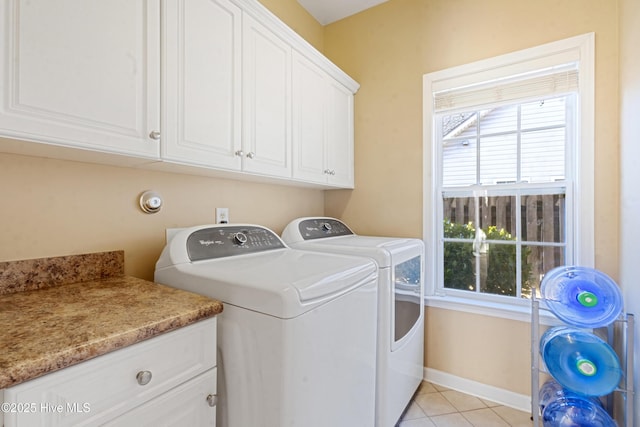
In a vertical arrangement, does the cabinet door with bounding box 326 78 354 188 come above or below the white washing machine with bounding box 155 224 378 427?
above

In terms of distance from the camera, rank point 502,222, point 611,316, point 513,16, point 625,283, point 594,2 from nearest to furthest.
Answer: point 611,316, point 625,283, point 594,2, point 513,16, point 502,222

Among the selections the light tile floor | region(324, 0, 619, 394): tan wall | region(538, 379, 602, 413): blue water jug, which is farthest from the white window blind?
the light tile floor

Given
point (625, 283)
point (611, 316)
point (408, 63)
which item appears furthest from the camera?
point (408, 63)

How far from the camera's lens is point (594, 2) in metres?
1.62

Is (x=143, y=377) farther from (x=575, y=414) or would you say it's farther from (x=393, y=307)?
(x=575, y=414)

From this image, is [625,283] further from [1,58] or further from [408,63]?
[1,58]

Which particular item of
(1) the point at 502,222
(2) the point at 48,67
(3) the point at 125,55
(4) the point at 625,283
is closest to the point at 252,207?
(3) the point at 125,55

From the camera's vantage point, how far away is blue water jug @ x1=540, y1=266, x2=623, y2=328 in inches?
53.3

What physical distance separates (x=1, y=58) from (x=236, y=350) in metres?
1.02

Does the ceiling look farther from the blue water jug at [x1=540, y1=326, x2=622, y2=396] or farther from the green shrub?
the blue water jug at [x1=540, y1=326, x2=622, y2=396]

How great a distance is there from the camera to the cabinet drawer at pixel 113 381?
58 centimetres

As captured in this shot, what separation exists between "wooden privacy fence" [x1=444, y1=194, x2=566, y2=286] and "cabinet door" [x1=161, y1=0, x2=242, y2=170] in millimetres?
1640

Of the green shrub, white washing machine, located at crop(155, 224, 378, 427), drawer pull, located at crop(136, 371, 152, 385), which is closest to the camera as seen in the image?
drawer pull, located at crop(136, 371, 152, 385)

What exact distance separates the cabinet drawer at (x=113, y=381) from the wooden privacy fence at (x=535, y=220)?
1.85 m
